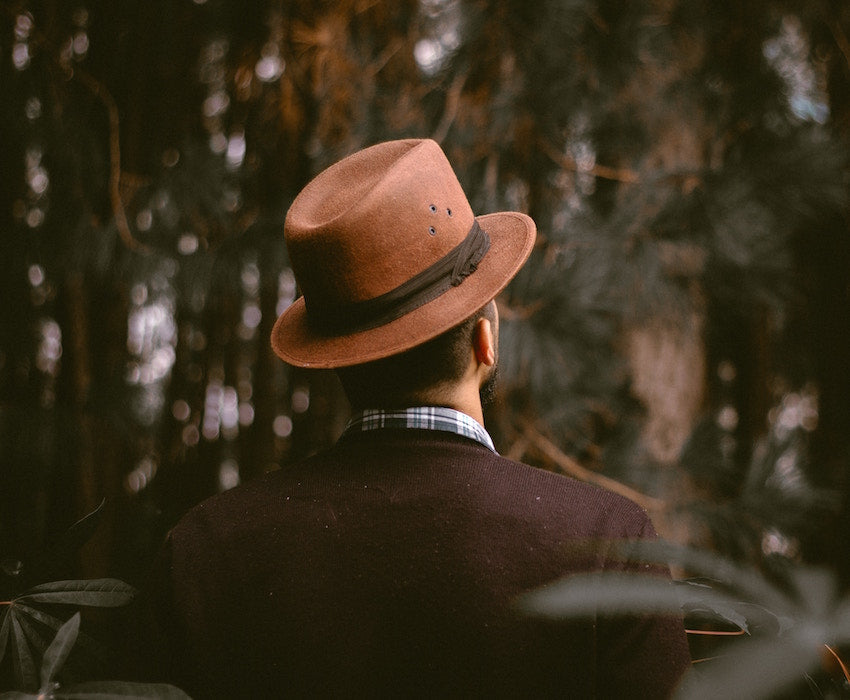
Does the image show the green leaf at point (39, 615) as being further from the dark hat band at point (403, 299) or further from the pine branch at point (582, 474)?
the pine branch at point (582, 474)

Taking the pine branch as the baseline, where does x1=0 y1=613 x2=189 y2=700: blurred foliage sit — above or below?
above

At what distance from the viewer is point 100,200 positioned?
162 centimetres

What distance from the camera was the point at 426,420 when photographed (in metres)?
0.92

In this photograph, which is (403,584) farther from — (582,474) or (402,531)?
(582,474)

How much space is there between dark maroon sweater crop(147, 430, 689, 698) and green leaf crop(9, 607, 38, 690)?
17cm

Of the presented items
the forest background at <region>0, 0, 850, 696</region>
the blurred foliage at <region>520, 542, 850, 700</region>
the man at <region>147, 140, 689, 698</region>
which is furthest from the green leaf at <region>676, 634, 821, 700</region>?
the forest background at <region>0, 0, 850, 696</region>

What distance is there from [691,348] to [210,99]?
5.89 ft

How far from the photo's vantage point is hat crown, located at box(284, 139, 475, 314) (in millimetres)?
954

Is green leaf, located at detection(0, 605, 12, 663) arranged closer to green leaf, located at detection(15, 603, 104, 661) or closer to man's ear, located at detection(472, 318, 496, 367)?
green leaf, located at detection(15, 603, 104, 661)

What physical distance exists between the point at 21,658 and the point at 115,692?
203 millimetres

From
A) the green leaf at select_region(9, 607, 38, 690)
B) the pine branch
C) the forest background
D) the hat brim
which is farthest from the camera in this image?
the pine branch

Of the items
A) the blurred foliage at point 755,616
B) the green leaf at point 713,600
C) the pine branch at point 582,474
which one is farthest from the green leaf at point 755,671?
the pine branch at point 582,474

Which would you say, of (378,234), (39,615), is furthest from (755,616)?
(39,615)

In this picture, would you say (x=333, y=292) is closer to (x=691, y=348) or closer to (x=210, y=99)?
(x=210, y=99)
